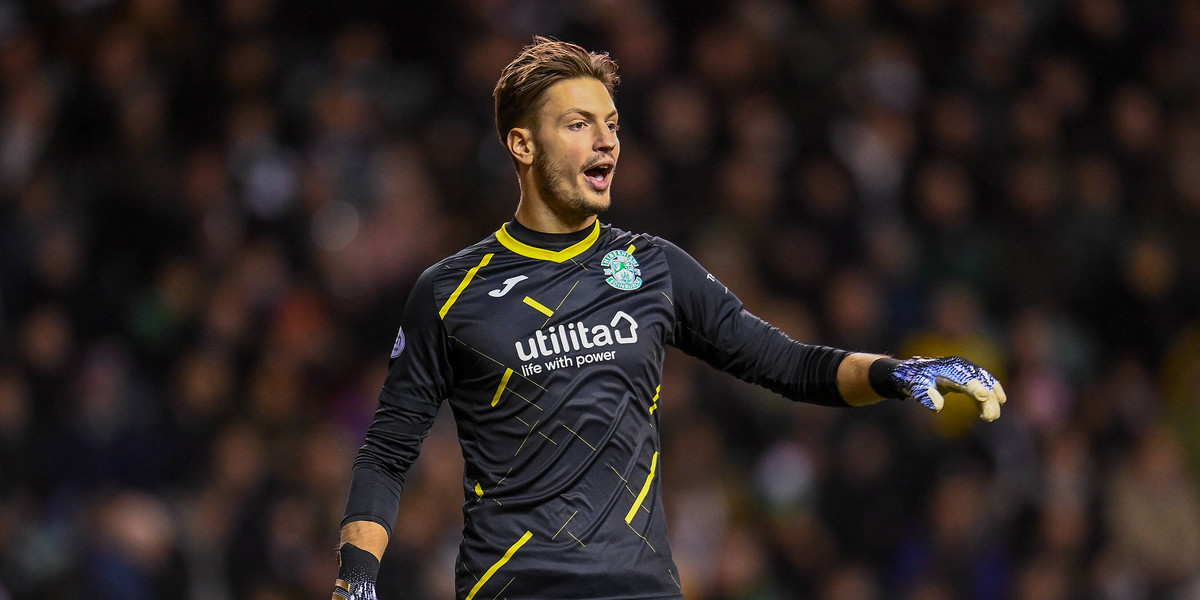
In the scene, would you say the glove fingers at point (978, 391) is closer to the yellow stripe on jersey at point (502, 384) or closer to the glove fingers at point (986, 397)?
the glove fingers at point (986, 397)

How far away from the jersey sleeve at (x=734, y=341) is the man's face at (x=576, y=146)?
0.30 m

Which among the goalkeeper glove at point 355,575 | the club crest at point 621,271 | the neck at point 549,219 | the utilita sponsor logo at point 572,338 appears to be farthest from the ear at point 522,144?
the goalkeeper glove at point 355,575

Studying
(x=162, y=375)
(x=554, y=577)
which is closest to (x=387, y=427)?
(x=554, y=577)

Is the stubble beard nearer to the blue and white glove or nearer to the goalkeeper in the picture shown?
the goalkeeper

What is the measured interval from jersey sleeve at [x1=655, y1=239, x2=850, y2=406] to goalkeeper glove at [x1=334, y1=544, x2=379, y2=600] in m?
1.06

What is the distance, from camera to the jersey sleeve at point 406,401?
397 centimetres

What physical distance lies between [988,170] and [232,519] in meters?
5.84

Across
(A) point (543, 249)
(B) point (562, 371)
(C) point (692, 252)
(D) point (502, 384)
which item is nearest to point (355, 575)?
(D) point (502, 384)

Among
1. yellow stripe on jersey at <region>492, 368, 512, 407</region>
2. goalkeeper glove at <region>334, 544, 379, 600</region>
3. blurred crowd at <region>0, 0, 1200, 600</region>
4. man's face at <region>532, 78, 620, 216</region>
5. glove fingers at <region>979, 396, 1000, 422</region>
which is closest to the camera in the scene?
glove fingers at <region>979, 396, 1000, 422</region>

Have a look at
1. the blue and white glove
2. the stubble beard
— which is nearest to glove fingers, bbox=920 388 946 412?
the blue and white glove

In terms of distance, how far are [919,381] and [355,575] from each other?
1.52m

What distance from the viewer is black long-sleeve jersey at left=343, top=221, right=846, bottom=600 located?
12.5ft

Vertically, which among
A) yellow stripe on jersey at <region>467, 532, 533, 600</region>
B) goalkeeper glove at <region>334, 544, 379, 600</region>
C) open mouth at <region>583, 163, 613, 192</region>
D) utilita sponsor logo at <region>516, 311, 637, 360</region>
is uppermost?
open mouth at <region>583, 163, 613, 192</region>

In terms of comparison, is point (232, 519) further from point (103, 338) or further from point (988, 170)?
point (988, 170)
